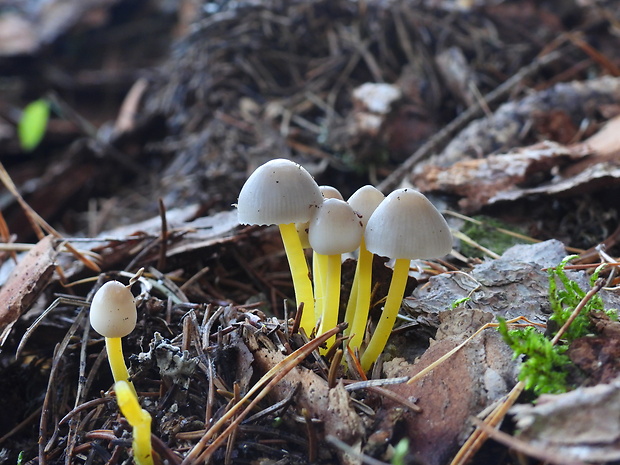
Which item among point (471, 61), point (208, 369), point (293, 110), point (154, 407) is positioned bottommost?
point (154, 407)

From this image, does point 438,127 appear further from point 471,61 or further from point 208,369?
point 208,369

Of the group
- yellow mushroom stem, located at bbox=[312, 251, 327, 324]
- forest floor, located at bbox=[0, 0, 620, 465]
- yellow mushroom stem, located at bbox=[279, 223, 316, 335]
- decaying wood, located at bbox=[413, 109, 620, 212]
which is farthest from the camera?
decaying wood, located at bbox=[413, 109, 620, 212]

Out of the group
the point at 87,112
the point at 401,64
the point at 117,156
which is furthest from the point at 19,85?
the point at 401,64

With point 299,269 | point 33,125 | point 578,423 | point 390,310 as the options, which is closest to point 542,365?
point 578,423

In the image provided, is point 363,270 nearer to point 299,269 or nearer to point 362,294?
point 362,294

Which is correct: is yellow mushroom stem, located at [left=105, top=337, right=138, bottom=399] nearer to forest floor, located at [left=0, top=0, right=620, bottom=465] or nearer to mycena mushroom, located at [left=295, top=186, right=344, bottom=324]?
forest floor, located at [left=0, top=0, right=620, bottom=465]

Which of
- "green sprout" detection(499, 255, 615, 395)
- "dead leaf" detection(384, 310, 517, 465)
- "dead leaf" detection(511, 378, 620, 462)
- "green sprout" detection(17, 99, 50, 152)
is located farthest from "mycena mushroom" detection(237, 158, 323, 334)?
"green sprout" detection(17, 99, 50, 152)
